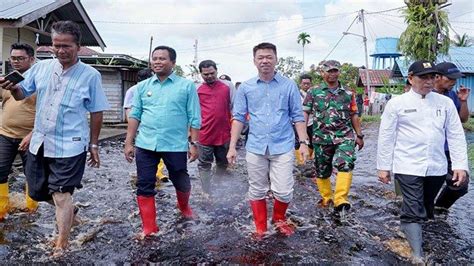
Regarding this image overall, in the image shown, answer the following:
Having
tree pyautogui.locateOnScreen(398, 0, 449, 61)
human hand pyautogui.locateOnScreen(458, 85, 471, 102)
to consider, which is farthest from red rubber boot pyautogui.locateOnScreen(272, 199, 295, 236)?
tree pyautogui.locateOnScreen(398, 0, 449, 61)

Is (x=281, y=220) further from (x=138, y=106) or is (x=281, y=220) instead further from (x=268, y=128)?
(x=138, y=106)

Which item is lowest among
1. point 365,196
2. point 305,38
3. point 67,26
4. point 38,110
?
point 365,196

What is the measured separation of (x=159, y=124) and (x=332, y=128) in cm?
240

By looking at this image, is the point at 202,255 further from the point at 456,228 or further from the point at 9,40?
the point at 9,40

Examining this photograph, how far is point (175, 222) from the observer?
219 inches

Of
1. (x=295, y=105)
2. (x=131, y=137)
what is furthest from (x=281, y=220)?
(x=131, y=137)

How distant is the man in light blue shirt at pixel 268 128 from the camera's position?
4.95m

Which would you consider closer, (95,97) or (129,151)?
(95,97)

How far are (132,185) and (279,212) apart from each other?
3434 millimetres

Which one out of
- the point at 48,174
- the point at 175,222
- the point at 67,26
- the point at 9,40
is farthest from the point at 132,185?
the point at 9,40

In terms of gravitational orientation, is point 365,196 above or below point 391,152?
below

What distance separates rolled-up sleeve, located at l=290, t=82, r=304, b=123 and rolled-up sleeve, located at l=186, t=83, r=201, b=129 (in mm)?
982

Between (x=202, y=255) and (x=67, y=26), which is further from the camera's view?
(x=202, y=255)

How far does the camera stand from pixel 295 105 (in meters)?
5.06
